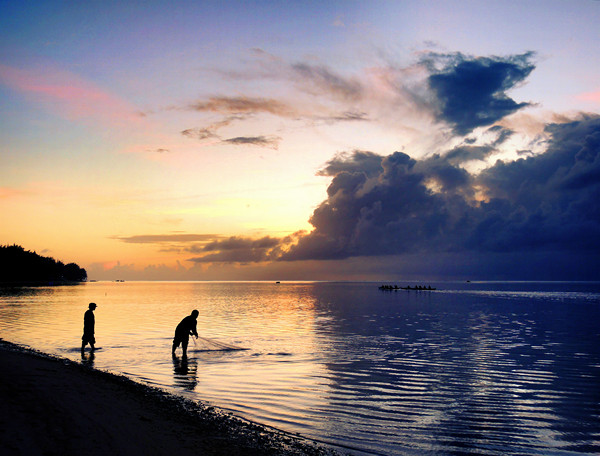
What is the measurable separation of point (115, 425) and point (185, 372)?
34.5 ft

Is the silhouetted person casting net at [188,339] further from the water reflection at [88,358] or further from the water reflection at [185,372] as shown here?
the water reflection at [88,358]

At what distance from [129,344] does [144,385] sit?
16.0 metres

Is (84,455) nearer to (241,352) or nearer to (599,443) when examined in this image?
(599,443)

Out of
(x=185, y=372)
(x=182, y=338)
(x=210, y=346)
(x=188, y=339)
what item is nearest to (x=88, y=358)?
(x=182, y=338)

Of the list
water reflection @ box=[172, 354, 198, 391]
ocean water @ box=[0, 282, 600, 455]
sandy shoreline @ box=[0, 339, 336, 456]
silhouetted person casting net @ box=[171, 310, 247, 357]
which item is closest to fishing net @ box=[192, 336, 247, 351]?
silhouetted person casting net @ box=[171, 310, 247, 357]

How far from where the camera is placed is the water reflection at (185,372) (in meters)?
19.5

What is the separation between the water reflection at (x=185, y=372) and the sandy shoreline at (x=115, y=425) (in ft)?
7.05

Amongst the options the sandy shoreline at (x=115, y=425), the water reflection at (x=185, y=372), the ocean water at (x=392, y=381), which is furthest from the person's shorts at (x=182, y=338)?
the sandy shoreline at (x=115, y=425)

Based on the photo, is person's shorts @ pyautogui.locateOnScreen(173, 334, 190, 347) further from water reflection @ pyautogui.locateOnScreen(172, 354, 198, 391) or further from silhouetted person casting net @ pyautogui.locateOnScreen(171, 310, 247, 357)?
water reflection @ pyautogui.locateOnScreen(172, 354, 198, 391)

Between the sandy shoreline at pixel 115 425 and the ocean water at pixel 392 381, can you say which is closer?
the sandy shoreline at pixel 115 425

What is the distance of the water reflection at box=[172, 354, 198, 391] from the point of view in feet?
64.0

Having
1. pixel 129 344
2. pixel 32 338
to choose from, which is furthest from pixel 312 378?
pixel 32 338

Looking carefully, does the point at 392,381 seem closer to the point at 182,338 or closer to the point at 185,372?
the point at 185,372

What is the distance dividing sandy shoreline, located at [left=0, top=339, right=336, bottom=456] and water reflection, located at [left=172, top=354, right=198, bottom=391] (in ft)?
7.05
